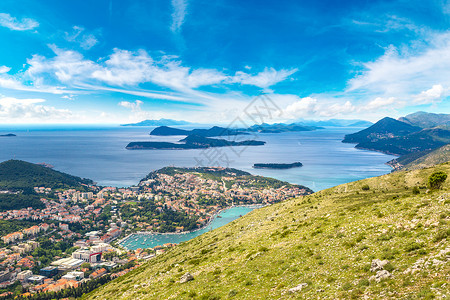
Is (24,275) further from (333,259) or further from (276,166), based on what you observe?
(276,166)

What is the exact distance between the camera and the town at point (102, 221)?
5100 cm

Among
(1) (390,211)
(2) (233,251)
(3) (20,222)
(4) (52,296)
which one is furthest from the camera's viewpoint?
(3) (20,222)

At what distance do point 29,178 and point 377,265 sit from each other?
5882 inches

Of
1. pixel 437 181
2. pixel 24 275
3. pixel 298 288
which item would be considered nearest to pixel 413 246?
pixel 298 288

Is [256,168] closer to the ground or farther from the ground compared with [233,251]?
closer to the ground

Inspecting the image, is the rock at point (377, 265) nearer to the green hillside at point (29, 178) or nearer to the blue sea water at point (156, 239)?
the blue sea water at point (156, 239)

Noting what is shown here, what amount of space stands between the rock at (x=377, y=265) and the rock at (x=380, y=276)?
19.0 inches

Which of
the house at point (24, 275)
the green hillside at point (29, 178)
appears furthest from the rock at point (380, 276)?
the green hillside at point (29, 178)

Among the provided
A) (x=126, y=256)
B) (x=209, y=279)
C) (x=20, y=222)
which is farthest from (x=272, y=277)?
(x=20, y=222)

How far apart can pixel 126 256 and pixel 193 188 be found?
65335mm

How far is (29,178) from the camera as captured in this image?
118 metres

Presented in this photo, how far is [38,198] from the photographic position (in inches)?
3733

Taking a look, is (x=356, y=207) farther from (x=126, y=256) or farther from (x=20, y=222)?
(x=20, y=222)

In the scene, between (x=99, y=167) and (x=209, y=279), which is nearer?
(x=209, y=279)
